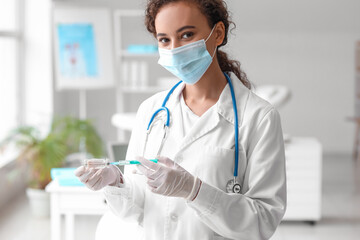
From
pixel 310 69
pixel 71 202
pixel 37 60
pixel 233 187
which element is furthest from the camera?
pixel 310 69

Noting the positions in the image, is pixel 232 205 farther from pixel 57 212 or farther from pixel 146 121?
pixel 57 212

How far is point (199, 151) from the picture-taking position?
1505 mm

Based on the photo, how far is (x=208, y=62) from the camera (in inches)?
62.0

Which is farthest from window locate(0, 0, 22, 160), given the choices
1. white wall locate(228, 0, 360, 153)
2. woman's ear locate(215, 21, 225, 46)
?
woman's ear locate(215, 21, 225, 46)

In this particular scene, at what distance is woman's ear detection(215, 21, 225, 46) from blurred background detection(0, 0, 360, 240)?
293 mm

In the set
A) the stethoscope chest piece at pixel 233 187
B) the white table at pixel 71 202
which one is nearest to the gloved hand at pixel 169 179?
the stethoscope chest piece at pixel 233 187

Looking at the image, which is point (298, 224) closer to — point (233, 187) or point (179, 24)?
point (233, 187)

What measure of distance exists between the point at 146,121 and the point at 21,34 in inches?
186

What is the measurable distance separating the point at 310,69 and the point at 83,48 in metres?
3.72

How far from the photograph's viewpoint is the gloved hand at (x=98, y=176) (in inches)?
59.1

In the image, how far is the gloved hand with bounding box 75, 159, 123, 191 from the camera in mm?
1501

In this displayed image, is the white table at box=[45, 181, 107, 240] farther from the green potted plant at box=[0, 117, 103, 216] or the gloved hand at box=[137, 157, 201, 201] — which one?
the green potted plant at box=[0, 117, 103, 216]

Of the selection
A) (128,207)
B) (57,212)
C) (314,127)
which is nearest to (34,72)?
(57,212)

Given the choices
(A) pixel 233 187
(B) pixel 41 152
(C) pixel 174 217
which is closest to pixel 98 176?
(C) pixel 174 217
